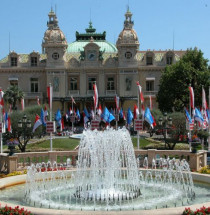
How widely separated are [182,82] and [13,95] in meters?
25.1

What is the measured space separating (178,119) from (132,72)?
95.0 ft

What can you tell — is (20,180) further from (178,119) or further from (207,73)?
(207,73)

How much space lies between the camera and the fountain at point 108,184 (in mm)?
15875

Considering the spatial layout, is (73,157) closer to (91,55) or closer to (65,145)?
(65,145)

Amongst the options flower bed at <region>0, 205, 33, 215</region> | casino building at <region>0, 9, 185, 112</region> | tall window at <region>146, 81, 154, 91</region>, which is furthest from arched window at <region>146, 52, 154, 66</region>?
flower bed at <region>0, 205, 33, 215</region>

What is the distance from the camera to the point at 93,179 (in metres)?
18.1

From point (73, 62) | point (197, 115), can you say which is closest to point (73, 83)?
point (73, 62)

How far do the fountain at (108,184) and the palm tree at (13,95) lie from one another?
44.5m

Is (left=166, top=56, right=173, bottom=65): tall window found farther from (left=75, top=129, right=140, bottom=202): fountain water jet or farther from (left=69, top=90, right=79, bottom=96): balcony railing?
(left=75, top=129, right=140, bottom=202): fountain water jet

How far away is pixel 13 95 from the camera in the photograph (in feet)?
210

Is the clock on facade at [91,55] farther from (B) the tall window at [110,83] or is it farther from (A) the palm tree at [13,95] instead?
(A) the palm tree at [13,95]

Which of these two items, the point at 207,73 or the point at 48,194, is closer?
the point at 48,194

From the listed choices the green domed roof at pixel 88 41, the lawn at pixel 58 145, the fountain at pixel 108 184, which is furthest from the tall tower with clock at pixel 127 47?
the fountain at pixel 108 184

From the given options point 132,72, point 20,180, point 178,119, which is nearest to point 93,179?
point 20,180
